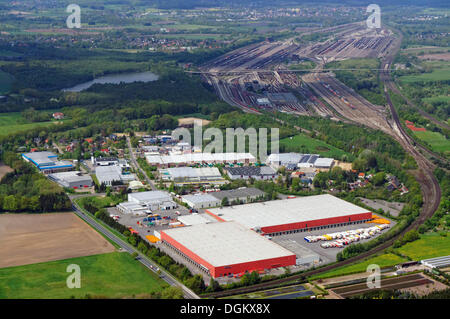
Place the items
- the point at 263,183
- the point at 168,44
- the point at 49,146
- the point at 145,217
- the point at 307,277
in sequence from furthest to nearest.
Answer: the point at 168,44, the point at 49,146, the point at 263,183, the point at 145,217, the point at 307,277

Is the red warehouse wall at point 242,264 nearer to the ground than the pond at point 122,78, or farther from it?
nearer to the ground

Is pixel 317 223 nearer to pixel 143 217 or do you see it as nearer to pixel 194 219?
pixel 194 219

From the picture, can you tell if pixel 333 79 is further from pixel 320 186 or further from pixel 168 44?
pixel 320 186

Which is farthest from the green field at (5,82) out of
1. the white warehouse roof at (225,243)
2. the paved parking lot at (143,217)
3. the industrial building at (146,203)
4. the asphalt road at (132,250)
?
the white warehouse roof at (225,243)

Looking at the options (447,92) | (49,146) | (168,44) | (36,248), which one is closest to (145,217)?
(36,248)

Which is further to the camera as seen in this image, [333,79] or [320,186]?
[333,79]

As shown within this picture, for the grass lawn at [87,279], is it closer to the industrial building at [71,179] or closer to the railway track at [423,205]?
the railway track at [423,205]

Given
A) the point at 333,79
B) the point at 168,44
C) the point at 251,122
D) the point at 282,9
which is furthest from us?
the point at 282,9
